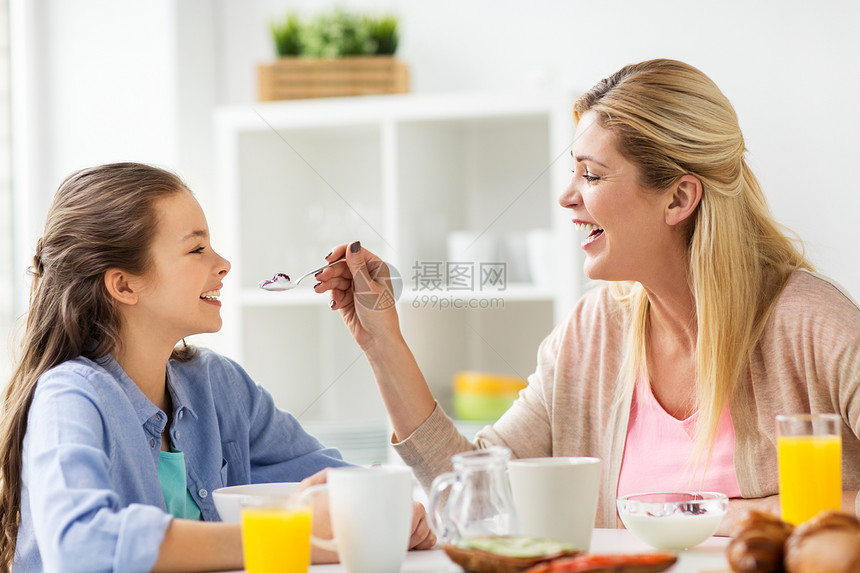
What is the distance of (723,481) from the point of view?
4.57 feet

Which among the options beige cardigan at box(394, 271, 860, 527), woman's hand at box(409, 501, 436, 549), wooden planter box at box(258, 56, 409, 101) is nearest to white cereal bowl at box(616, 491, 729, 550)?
woman's hand at box(409, 501, 436, 549)

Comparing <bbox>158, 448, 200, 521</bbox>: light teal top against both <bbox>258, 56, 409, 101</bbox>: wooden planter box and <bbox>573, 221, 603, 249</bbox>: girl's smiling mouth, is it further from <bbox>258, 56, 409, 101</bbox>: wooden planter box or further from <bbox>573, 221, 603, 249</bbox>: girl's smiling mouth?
<bbox>258, 56, 409, 101</bbox>: wooden planter box

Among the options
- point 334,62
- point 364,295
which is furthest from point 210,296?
point 334,62

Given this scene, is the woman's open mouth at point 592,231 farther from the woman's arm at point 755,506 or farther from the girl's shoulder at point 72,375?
the girl's shoulder at point 72,375

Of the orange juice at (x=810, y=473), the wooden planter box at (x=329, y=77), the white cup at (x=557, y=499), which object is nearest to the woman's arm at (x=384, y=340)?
the white cup at (x=557, y=499)

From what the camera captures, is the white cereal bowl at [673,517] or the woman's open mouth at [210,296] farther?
the woman's open mouth at [210,296]

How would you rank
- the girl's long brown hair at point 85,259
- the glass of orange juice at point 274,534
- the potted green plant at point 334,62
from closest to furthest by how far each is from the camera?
the glass of orange juice at point 274,534 → the girl's long brown hair at point 85,259 → the potted green plant at point 334,62

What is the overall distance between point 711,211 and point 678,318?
7.7 inches

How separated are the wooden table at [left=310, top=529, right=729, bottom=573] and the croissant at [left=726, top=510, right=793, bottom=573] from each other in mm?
45

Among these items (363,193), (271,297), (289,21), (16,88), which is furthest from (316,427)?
(16,88)

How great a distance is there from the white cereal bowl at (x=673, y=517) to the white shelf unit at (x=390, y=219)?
4.26ft

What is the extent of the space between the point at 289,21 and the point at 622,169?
149 cm

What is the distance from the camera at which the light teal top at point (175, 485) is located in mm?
1233

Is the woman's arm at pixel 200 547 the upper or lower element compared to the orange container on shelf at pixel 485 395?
upper
